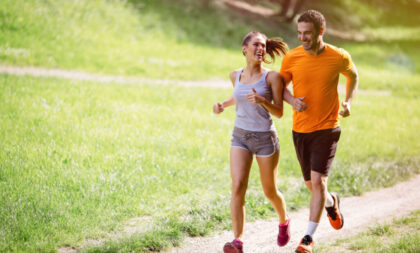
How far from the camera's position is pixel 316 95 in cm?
545

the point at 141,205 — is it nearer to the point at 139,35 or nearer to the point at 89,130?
the point at 89,130

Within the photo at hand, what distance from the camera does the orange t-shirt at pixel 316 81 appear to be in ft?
17.9

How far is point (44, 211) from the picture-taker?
636 cm

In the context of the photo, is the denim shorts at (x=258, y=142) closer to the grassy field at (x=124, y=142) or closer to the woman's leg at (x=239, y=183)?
the woman's leg at (x=239, y=183)

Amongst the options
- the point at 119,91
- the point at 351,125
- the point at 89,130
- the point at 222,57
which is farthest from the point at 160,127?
the point at 222,57

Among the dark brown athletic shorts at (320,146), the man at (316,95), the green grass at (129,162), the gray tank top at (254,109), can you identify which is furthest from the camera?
the green grass at (129,162)

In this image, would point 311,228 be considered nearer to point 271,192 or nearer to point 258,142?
point 271,192

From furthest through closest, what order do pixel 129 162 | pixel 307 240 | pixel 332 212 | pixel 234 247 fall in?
pixel 129 162
pixel 332 212
pixel 307 240
pixel 234 247

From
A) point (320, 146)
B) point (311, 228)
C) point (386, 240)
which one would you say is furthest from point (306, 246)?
point (386, 240)

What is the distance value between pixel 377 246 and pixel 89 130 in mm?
5807

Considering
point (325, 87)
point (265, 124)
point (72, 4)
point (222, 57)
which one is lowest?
point (222, 57)

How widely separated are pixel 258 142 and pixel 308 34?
1.32 m

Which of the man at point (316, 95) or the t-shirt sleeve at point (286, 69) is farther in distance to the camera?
the t-shirt sleeve at point (286, 69)

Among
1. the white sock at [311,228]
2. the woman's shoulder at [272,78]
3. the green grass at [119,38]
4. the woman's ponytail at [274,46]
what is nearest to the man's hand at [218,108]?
the woman's shoulder at [272,78]
